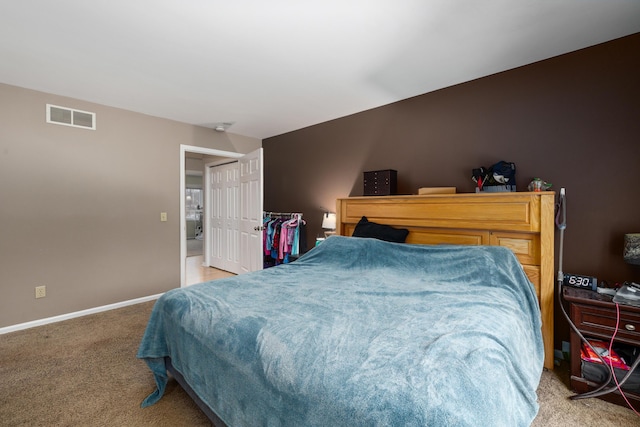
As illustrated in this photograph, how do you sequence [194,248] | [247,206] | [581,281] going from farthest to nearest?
1. [194,248]
2. [247,206]
3. [581,281]

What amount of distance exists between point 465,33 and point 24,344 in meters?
4.39

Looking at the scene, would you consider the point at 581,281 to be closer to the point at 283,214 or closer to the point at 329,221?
the point at 329,221

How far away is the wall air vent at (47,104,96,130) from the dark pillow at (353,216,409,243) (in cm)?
325

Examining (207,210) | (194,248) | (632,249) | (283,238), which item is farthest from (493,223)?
(194,248)

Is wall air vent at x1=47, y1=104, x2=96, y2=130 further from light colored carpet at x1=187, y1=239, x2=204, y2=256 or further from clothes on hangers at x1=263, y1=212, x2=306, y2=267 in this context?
light colored carpet at x1=187, y1=239, x2=204, y2=256

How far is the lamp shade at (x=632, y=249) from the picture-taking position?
5.91ft

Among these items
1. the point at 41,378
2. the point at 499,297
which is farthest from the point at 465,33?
the point at 41,378

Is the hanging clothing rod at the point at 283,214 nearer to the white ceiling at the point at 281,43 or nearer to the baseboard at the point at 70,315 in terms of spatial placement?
the white ceiling at the point at 281,43

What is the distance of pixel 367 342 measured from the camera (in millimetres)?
1147

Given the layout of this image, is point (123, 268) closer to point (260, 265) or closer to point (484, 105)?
point (260, 265)

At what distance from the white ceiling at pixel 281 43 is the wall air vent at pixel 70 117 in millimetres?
175

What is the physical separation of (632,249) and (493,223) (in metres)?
0.78

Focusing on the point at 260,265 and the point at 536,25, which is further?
the point at 260,265

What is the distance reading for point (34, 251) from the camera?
2906 millimetres
